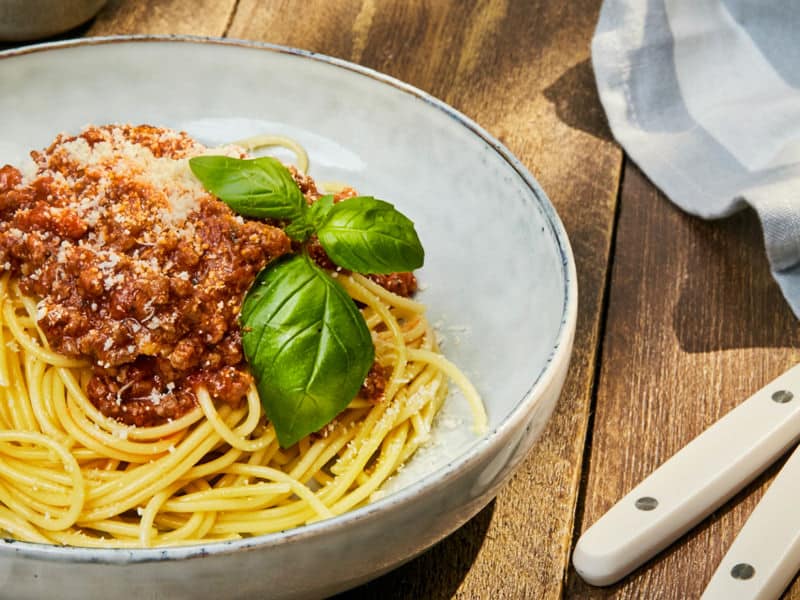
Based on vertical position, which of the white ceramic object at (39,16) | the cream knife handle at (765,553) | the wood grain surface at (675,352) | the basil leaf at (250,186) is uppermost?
the basil leaf at (250,186)

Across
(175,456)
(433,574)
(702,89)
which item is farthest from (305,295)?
(702,89)

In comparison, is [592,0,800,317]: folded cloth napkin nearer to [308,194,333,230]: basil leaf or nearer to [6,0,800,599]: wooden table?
[6,0,800,599]: wooden table

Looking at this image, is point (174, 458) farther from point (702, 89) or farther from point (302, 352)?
point (702, 89)

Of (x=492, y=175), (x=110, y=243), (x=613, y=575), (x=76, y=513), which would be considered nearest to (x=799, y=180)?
(x=492, y=175)

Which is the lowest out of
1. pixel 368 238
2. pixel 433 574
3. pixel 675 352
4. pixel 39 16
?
pixel 675 352

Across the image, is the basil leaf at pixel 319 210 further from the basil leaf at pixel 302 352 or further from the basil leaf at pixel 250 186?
the basil leaf at pixel 302 352

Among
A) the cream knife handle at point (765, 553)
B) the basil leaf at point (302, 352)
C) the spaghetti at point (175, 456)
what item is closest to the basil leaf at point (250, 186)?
the basil leaf at point (302, 352)

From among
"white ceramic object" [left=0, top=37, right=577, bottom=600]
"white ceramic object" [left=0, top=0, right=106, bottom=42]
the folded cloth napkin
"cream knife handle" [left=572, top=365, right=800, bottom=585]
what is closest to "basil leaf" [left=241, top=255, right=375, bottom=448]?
"white ceramic object" [left=0, top=37, right=577, bottom=600]

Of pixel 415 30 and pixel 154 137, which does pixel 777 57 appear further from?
pixel 154 137
